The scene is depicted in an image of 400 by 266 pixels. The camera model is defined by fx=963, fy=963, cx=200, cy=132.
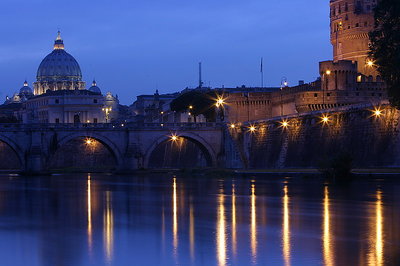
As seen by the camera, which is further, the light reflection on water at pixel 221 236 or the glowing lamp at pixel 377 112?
the glowing lamp at pixel 377 112

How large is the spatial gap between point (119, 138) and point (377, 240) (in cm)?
7243

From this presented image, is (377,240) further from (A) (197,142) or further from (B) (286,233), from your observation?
(A) (197,142)

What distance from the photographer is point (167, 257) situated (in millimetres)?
23844

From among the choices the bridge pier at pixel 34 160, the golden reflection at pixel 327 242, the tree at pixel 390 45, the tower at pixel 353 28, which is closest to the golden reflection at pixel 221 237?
the golden reflection at pixel 327 242

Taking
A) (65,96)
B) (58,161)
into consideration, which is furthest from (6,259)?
(65,96)

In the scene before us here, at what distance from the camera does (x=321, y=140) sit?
238 feet

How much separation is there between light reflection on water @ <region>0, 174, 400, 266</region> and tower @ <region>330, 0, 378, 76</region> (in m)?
77.6

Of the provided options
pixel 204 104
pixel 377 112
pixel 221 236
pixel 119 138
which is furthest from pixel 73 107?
pixel 221 236

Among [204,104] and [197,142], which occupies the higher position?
[204,104]

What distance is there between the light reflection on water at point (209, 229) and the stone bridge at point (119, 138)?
4862 centimetres

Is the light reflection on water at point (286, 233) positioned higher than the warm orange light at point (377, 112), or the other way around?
the warm orange light at point (377, 112)

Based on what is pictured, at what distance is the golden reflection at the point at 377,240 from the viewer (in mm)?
22742

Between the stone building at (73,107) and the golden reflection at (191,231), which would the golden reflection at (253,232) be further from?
the stone building at (73,107)

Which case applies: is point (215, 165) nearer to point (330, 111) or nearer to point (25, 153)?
point (25, 153)
